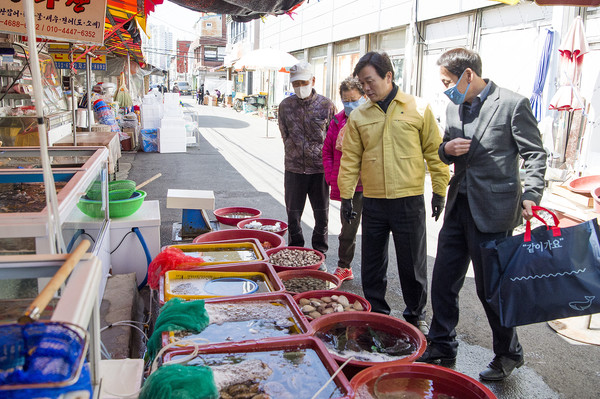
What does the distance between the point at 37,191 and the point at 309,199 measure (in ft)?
10.3

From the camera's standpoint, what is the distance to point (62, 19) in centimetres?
442

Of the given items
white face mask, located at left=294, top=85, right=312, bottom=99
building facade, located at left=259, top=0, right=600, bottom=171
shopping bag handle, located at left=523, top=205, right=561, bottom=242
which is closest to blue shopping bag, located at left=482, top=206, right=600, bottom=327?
shopping bag handle, located at left=523, top=205, right=561, bottom=242

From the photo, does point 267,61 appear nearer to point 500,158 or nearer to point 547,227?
point 500,158

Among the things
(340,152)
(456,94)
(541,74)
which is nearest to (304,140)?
(340,152)

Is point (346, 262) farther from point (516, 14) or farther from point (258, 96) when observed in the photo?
point (258, 96)

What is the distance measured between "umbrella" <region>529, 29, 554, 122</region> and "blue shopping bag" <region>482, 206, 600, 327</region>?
719 centimetres

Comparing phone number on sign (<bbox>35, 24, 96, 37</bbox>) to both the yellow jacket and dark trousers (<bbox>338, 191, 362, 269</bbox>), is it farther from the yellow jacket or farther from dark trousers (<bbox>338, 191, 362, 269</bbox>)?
dark trousers (<bbox>338, 191, 362, 269</bbox>)

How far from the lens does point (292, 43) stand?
87.9ft

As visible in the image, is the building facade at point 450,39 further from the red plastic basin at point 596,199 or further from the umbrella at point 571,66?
the red plastic basin at point 596,199

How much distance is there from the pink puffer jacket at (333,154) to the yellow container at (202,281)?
156cm

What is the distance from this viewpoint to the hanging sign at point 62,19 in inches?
162

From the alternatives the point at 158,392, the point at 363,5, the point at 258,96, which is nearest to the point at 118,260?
the point at 158,392

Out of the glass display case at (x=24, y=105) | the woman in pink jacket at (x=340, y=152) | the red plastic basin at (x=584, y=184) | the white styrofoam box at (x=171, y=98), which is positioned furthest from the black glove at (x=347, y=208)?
the white styrofoam box at (x=171, y=98)

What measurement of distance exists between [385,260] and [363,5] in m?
15.6
